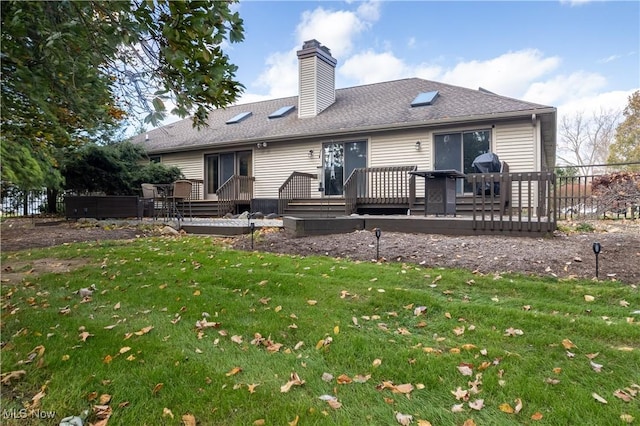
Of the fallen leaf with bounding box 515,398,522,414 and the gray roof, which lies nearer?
the fallen leaf with bounding box 515,398,522,414

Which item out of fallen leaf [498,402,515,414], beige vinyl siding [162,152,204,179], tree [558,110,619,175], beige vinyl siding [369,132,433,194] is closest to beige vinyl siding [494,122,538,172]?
beige vinyl siding [369,132,433,194]

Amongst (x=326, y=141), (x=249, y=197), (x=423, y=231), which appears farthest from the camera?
(x=249, y=197)

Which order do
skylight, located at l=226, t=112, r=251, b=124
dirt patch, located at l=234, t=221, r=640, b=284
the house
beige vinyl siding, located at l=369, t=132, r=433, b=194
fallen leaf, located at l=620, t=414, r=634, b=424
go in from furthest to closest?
skylight, located at l=226, t=112, r=251, b=124, beige vinyl siding, located at l=369, t=132, r=433, b=194, the house, dirt patch, located at l=234, t=221, r=640, b=284, fallen leaf, located at l=620, t=414, r=634, b=424

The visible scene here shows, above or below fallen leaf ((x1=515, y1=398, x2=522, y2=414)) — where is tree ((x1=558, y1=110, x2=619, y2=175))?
above

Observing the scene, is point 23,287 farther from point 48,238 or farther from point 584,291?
point 584,291

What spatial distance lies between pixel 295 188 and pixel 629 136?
23.3 m

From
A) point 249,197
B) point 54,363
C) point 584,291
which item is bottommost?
point 54,363

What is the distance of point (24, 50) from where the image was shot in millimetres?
3205

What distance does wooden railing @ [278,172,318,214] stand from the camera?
11934mm

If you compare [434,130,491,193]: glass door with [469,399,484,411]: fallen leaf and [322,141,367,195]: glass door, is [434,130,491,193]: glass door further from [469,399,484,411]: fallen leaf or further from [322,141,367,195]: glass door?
[469,399,484,411]: fallen leaf

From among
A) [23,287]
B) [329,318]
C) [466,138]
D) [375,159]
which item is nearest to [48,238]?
[23,287]

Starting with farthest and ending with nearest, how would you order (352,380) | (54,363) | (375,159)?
(375,159), (54,363), (352,380)

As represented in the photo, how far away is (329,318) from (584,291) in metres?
2.29

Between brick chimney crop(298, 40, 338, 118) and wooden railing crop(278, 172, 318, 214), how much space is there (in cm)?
280
